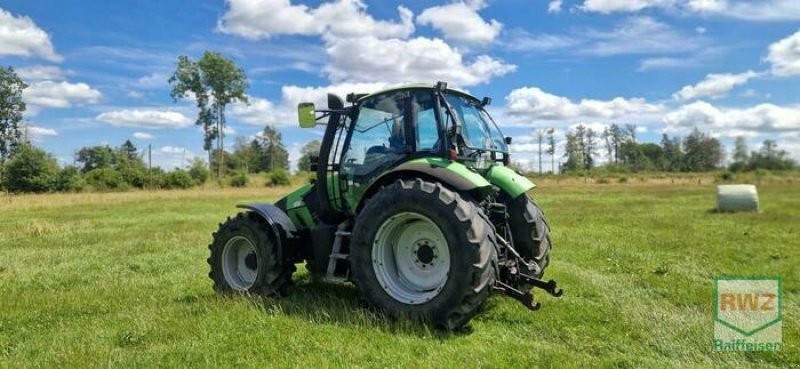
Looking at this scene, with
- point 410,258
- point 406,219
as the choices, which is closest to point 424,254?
point 410,258

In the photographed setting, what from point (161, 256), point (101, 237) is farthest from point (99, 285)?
point (101, 237)

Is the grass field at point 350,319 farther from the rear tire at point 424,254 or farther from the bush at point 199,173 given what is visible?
the bush at point 199,173

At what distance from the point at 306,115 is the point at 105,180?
5380cm

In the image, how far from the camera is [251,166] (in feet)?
304

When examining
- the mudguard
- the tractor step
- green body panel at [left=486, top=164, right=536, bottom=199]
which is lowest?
the tractor step

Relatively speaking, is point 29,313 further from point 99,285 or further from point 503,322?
point 503,322

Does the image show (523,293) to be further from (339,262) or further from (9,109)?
(9,109)

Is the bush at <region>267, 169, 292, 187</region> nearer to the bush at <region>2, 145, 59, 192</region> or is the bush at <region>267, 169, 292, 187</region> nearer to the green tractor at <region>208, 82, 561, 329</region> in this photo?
the bush at <region>2, 145, 59, 192</region>

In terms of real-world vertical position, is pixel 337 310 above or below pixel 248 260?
below

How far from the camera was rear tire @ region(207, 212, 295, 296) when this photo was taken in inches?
249

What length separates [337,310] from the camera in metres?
5.71

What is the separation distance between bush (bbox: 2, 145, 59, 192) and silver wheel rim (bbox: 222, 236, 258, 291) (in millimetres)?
50009

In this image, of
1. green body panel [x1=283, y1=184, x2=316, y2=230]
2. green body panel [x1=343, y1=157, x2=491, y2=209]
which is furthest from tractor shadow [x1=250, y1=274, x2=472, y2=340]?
green body panel [x1=343, y1=157, x2=491, y2=209]

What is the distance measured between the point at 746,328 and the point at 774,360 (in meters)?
0.73
